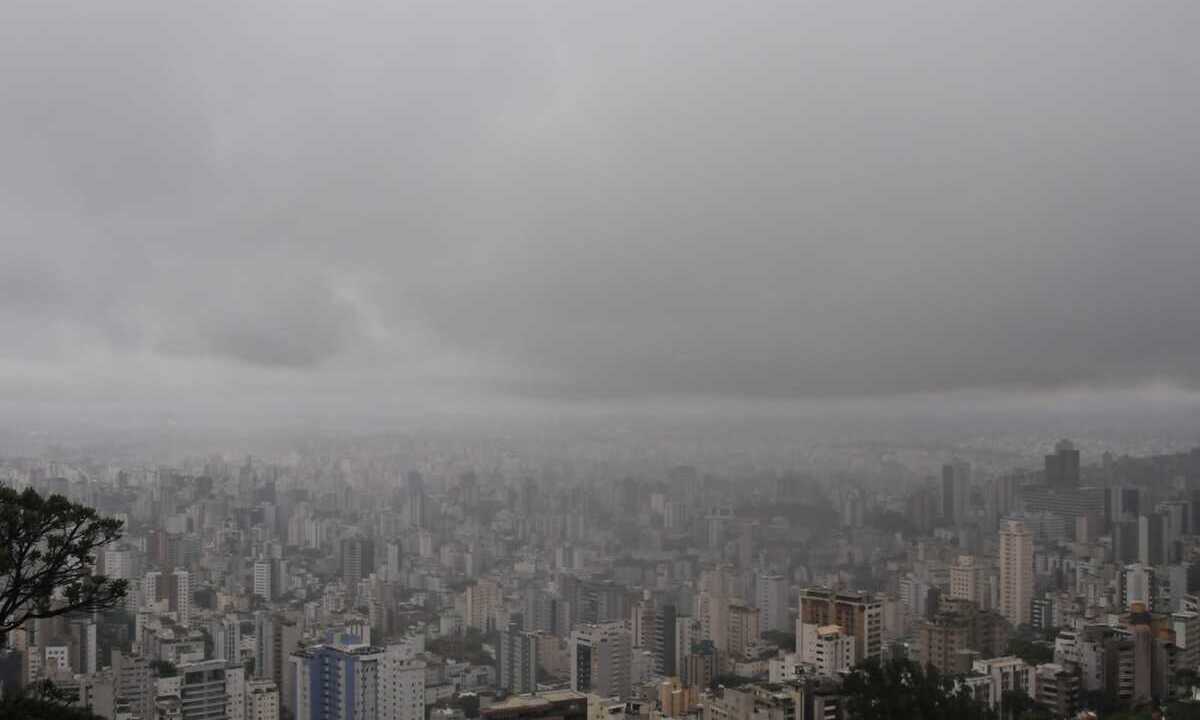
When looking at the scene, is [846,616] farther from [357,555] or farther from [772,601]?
[357,555]

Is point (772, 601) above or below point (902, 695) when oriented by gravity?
below

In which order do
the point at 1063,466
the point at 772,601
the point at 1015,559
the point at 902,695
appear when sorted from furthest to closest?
the point at 1015,559 → the point at 1063,466 → the point at 772,601 → the point at 902,695

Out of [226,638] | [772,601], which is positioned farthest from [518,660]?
[226,638]

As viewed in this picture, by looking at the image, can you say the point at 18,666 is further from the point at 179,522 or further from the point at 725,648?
the point at 725,648

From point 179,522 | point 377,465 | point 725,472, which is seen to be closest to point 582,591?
point 725,472

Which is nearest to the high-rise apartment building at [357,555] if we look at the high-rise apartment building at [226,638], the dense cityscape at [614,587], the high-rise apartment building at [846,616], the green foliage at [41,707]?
the dense cityscape at [614,587]

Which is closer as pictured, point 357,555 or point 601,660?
point 601,660
